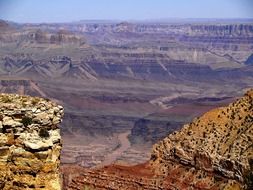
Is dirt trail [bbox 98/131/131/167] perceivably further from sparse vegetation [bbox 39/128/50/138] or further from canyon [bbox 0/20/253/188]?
sparse vegetation [bbox 39/128/50/138]

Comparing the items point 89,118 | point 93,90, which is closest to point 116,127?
point 89,118

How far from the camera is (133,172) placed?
104 feet

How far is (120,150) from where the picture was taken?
352 feet

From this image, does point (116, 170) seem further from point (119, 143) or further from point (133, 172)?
point (119, 143)

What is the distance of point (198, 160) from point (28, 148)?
21057mm

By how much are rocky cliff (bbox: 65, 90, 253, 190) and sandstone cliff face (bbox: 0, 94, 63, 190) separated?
1669 centimetres

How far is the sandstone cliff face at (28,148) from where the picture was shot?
9.16 meters

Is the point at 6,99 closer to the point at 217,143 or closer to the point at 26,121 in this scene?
the point at 26,121

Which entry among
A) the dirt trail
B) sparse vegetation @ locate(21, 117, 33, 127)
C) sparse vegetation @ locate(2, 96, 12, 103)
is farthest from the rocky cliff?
the dirt trail

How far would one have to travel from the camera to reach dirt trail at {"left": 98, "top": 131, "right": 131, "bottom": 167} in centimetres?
9606

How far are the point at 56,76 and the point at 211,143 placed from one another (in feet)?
538

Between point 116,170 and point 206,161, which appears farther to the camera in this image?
point 116,170

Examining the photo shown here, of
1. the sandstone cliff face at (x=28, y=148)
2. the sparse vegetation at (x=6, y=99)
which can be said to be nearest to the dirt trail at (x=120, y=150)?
the sparse vegetation at (x=6, y=99)

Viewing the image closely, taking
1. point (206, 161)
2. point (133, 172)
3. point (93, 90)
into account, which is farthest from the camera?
point (93, 90)
